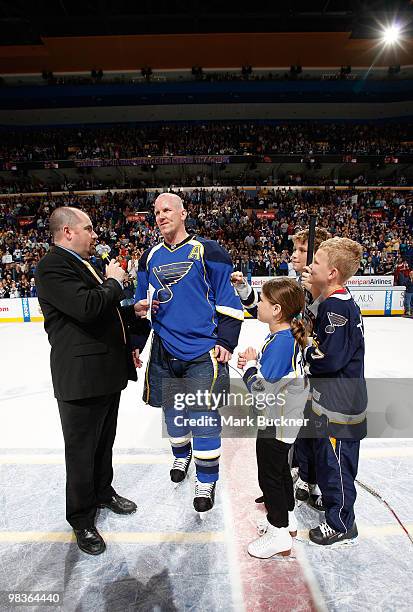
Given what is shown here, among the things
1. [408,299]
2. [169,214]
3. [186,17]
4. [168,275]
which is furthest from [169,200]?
[186,17]

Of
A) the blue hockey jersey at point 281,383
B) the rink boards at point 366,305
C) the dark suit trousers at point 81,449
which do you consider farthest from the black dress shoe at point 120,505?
the rink boards at point 366,305

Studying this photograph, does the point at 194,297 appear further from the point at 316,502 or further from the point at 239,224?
the point at 239,224

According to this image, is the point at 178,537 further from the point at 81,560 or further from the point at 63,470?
the point at 63,470

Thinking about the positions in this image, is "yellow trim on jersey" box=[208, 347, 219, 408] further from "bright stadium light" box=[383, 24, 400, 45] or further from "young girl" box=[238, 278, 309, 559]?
"bright stadium light" box=[383, 24, 400, 45]

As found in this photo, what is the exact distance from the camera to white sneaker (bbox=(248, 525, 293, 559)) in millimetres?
2139

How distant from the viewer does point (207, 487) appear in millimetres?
2670

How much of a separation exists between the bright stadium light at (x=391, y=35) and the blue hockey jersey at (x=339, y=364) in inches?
920

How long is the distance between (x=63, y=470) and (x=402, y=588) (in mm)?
2543

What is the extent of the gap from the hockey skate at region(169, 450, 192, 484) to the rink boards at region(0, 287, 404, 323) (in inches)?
328

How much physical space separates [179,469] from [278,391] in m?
1.38

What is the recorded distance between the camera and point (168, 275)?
8.66 feet

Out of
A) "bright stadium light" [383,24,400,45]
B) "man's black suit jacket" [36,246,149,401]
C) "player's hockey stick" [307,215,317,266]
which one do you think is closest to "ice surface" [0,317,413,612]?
"man's black suit jacket" [36,246,149,401]

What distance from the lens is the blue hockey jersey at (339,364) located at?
2082 millimetres
